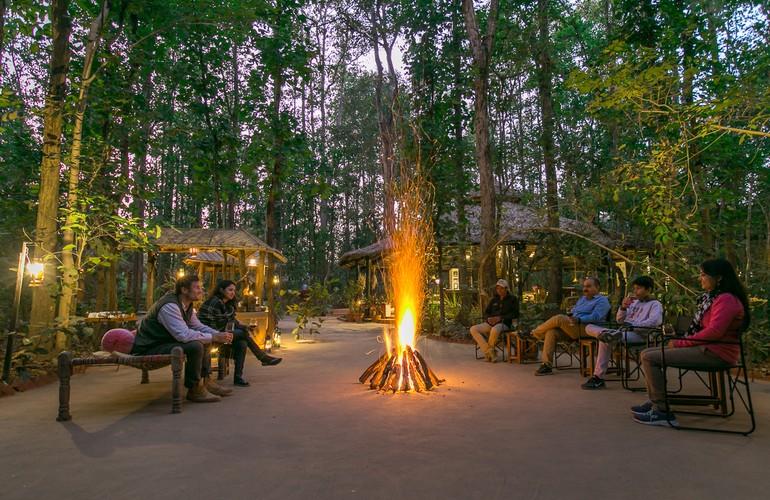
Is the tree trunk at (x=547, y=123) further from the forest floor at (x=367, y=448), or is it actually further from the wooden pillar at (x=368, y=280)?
the wooden pillar at (x=368, y=280)

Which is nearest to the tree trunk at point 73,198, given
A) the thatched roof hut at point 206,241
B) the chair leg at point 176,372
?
the thatched roof hut at point 206,241

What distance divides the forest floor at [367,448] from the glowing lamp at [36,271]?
132cm

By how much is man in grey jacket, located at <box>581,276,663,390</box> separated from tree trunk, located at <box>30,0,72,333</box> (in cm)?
651

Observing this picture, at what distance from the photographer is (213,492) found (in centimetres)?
245

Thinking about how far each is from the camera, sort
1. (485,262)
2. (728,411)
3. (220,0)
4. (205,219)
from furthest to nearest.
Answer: (205,219) < (485,262) < (220,0) < (728,411)

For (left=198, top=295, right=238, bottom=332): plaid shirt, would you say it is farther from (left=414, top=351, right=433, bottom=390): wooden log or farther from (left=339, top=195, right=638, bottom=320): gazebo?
(left=414, top=351, right=433, bottom=390): wooden log

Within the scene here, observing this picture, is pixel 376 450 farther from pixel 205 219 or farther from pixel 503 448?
pixel 205 219

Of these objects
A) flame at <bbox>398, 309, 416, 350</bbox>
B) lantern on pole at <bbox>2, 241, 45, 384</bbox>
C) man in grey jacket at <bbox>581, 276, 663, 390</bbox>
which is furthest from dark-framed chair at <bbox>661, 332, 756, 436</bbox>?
lantern on pole at <bbox>2, 241, 45, 384</bbox>

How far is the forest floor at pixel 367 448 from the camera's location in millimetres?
2510

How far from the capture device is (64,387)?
Result: 400 cm

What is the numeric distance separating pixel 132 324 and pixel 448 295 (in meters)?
9.57

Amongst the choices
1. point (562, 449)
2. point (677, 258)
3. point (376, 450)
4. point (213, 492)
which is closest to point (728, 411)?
point (562, 449)

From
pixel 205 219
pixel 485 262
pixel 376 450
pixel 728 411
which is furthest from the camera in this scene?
pixel 205 219

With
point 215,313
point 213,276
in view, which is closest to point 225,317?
point 215,313
